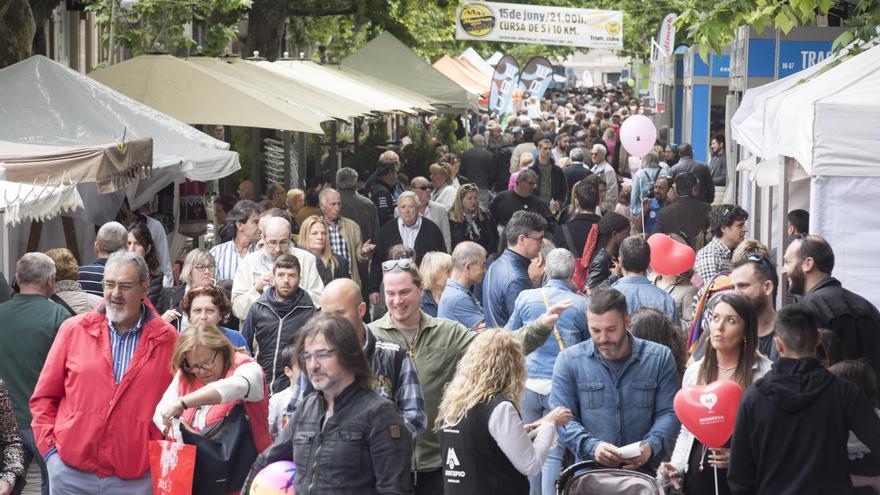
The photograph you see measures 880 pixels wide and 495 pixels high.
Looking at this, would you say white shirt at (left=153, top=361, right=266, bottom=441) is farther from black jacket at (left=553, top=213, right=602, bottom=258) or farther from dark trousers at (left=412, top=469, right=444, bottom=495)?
black jacket at (left=553, top=213, right=602, bottom=258)

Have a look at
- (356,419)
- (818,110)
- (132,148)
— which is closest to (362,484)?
(356,419)

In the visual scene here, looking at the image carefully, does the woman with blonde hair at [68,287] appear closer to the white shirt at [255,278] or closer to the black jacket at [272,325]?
the black jacket at [272,325]

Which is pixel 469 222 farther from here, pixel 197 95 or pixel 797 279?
pixel 797 279

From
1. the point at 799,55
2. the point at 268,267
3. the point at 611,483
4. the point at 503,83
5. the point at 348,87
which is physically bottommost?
the point at 611,483

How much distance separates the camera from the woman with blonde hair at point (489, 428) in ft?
19.5

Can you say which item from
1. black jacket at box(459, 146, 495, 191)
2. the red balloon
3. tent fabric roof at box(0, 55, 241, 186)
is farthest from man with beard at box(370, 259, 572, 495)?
black jacket at box(459, 146, 495, 191)

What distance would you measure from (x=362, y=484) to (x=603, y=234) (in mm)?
7073

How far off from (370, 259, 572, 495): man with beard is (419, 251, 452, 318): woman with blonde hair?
6.95ft

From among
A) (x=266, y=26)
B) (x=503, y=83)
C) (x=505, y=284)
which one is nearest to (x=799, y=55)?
(x=505, y=284)

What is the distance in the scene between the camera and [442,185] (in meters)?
18.4

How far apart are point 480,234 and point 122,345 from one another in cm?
809

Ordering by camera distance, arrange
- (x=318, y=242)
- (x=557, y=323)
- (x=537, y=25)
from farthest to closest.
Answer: (x=537, y=25) → (x=318, y=242) → (x=557, y=323)

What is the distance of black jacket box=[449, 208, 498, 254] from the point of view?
1453cm

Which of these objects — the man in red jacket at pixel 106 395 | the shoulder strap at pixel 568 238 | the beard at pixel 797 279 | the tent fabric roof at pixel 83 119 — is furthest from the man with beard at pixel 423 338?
the tent fabric roof at pixel 83 119
